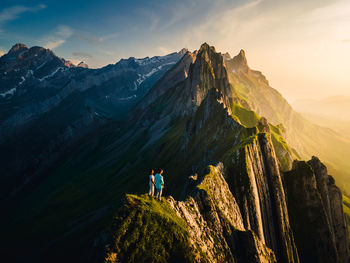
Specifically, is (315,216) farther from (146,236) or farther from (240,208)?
(146,236)

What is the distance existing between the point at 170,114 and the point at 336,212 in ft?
441

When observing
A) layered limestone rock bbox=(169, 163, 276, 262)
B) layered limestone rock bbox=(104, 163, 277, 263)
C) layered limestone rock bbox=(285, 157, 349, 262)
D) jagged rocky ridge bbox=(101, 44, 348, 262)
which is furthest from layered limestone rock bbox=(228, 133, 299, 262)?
layered limestone rock bbox=(285, 157, 349, 262)

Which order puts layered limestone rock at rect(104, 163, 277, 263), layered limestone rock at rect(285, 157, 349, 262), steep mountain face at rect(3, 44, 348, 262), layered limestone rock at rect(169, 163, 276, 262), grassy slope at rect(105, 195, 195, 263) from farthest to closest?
1. layered limestone rock at rect(285, 157, 349, 262)
2. layered limestone rock at rect(169, 163, 276, 262)
3. steep mountain face at rect(3, 44, 348, 262)
4. layered limestone rock at rect(104, 163, 277, 263)
5. grassy slope at rect(105, 195, 195, 263)

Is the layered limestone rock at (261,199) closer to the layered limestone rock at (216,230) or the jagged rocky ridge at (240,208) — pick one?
the jagged rocky ridge at (240,208)

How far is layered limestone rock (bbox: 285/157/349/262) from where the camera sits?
44125mm

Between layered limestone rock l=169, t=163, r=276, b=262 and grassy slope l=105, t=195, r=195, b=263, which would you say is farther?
layered limestone rock l=169, t=163, r=276, b=262

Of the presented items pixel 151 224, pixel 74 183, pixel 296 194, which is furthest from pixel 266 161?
pixel 74 183

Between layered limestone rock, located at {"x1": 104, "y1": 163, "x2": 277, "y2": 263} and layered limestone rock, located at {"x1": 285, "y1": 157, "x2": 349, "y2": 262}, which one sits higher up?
layered limestone rock, located at {"x1": 104, "y1": 163, "x2": 277, "y2": 263}

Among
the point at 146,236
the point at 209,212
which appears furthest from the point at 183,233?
the point at 209,212

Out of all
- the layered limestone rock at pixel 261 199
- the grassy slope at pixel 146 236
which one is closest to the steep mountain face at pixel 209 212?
the grassy slope at pixel 146 236

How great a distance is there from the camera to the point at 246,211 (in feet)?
119

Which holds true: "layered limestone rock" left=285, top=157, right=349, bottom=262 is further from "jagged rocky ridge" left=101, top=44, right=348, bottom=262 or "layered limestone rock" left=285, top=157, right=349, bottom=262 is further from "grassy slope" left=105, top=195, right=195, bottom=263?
"grassy slope" left=105, top=195, right=195, bottom=263

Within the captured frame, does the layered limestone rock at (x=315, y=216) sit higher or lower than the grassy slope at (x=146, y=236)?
lower

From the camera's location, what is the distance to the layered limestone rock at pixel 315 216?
44.1 m
